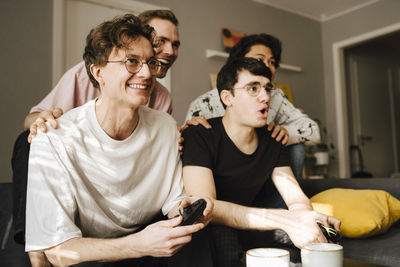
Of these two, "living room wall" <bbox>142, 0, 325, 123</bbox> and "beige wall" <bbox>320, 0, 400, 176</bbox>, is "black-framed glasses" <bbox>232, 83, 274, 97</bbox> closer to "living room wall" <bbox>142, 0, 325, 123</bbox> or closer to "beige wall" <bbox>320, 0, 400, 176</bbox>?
"living room wall" <bbox>142, 0, 325, 123</bbox>

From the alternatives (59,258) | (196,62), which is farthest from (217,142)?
(196,62)

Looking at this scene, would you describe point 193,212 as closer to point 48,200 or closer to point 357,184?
point 48,200

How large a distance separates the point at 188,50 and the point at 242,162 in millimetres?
2565

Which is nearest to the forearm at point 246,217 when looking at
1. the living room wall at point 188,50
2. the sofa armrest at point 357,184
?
the sofa armrest at point 357,184

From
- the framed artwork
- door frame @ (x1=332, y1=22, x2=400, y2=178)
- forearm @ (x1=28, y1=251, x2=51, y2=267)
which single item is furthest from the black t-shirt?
door frame @ (x1=332, y1=22, x2=400, y2=178)

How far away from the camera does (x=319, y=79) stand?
208 inches

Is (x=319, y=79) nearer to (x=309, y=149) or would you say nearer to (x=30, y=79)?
(x=309, y=149)

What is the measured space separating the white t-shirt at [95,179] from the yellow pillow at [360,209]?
85 centimetres

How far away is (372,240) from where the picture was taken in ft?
5.33

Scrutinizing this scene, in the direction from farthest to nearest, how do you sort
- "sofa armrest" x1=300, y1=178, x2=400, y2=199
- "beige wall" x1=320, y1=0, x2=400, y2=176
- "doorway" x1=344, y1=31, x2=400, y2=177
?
"doorway" x1=344, y1=31, x2=400, y2=177 < "beige wall" x1=320, y1=0, x2=400, y2=176 < "sofa armrest" x1=300, y1=178, x2=400, y2=199

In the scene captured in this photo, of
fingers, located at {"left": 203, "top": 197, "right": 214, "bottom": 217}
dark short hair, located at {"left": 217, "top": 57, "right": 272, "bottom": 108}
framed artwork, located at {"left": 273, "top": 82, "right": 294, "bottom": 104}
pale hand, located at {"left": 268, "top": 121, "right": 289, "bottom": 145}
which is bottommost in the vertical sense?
fingers, located at {"left": 203, "top": 197, "right": 214, "bottom": 217}

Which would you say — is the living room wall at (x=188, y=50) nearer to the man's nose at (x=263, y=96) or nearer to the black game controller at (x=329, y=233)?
the man's nose at (x=263, y=96)

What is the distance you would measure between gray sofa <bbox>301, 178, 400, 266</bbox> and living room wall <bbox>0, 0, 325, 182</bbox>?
1951 mm

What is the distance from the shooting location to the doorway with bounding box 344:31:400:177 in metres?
5.35
